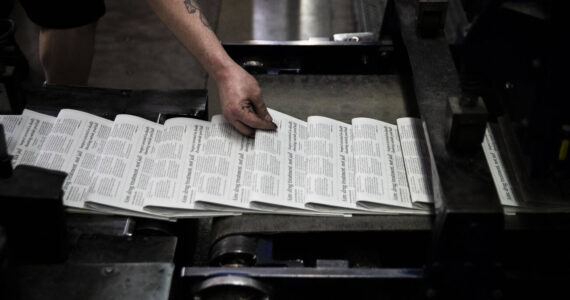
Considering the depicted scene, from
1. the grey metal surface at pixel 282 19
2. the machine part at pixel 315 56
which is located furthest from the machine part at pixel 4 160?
the grey metal surface at pixel 282 19

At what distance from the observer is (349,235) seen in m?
1.19

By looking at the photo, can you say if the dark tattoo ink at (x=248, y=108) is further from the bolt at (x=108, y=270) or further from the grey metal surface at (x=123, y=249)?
the bolt at (x=108, y=270)

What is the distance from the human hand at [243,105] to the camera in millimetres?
1366

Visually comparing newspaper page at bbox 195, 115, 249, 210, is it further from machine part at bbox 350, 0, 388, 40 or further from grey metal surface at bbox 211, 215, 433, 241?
machine part at bbox 350, 0, 388, 40

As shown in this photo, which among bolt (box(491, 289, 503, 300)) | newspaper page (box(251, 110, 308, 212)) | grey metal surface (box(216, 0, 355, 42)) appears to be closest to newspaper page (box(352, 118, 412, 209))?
newspaper page (box(251, 110, 308, 212))

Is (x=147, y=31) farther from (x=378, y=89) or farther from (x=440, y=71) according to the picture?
(x=440, y=71)

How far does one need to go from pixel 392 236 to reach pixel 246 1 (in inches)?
83.1

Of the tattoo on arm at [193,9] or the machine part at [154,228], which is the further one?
the tattoo on arm at [193,9]

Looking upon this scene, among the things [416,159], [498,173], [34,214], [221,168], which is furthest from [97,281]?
[498,173]

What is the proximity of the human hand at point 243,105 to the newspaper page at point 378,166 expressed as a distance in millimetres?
207

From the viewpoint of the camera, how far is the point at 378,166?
1.32m

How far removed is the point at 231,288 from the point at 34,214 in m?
0.36

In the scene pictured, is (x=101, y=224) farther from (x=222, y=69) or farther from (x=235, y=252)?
(x=222, y=69)

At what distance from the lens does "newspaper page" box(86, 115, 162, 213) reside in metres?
1.23
